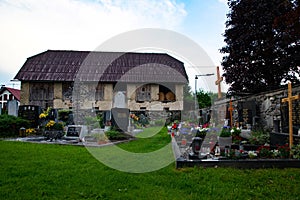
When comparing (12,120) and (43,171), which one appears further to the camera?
(12,120)

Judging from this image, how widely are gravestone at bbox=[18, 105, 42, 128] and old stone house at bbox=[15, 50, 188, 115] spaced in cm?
889

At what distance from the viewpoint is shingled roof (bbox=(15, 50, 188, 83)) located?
22312 mm

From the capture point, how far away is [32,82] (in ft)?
73.5

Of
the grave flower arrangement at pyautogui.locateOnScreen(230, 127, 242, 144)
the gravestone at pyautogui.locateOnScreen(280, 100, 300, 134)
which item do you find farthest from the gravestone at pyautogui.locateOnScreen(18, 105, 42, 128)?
the gravestone at pyautogui.locateOnScreen(280, 100, 300, 134)

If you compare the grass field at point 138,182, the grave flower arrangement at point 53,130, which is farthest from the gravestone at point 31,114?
the grass field at point 138,182

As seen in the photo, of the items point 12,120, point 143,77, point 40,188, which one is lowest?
point 40,188

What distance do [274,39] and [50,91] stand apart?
18893 millimetres

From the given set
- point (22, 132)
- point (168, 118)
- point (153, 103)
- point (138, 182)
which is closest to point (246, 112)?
point (138, 182)

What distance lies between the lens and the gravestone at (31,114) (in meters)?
12.0

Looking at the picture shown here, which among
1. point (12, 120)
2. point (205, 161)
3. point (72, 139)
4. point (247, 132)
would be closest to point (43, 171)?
point (205, 161)

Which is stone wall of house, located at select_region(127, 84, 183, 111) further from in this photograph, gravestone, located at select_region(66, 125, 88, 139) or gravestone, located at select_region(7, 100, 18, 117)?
gravestone, located at select_region(66, 125, 88, 139)

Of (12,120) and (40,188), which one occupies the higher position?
(12,120)

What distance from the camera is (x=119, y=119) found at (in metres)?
11.1

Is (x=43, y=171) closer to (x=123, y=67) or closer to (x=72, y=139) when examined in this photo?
(x=72, y=139)
